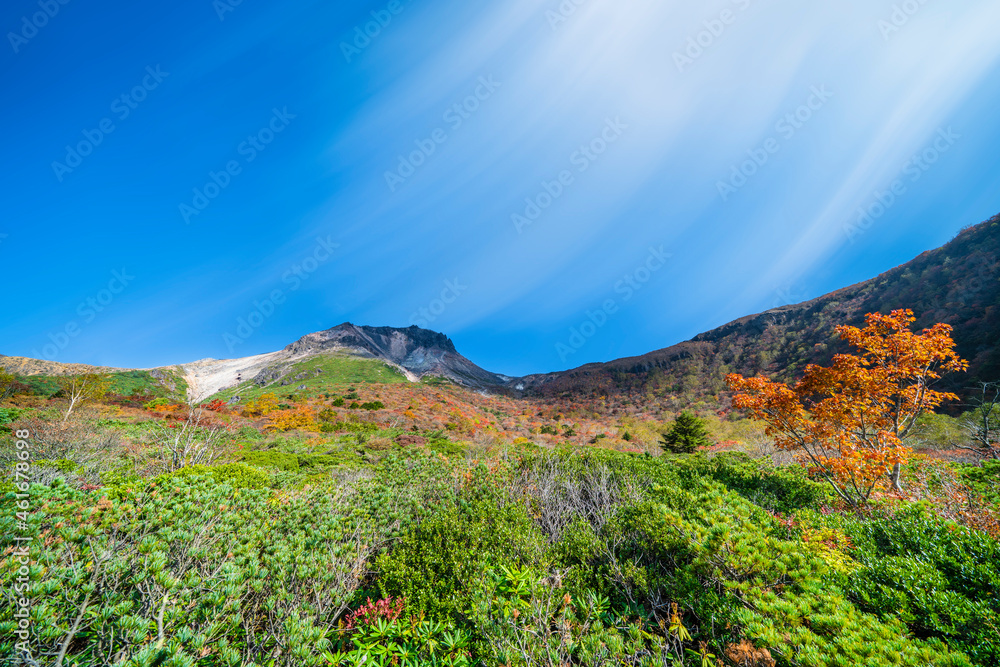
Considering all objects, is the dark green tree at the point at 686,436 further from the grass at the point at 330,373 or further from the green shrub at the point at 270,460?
the grass at the point at 330,373

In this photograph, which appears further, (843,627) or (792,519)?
(792,519)

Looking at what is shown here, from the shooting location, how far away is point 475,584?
4391 mm

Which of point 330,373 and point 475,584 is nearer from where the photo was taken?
point 475,584

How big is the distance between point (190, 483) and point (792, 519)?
9.92m

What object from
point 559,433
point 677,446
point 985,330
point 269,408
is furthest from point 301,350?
point 985,330

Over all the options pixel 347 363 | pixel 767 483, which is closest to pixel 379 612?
pixel 767 483

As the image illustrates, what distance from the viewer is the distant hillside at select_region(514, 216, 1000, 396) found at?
1224 inches

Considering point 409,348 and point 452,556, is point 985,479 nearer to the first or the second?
point 452,556

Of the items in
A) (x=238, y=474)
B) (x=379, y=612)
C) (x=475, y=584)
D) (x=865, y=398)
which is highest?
(x=865, y=398)

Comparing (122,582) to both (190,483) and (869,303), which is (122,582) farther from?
(869,303)

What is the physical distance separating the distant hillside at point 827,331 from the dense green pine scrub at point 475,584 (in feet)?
96.4

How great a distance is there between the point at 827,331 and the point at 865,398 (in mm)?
57483

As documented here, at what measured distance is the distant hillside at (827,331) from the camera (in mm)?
31094

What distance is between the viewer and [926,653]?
256 cm
